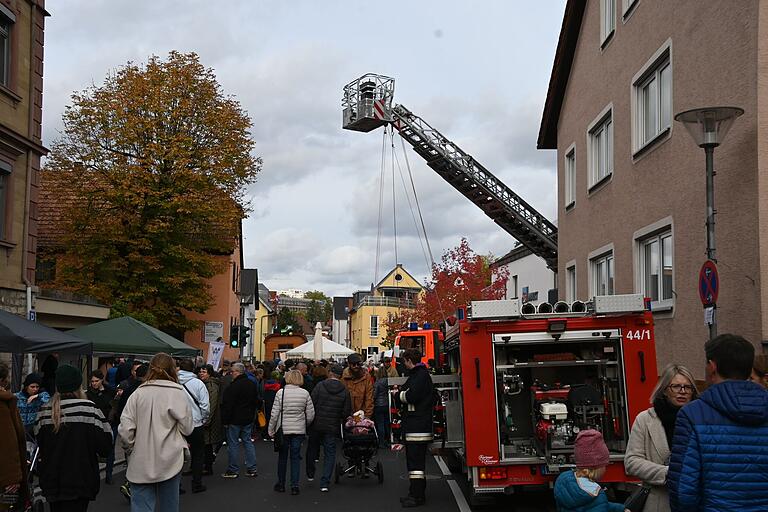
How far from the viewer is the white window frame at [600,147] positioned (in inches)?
728

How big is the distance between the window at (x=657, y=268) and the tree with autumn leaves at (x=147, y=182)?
18.7 m

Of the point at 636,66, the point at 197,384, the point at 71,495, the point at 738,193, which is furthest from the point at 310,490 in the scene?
the point at 636,66

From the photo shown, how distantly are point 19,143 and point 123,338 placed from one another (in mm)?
5076

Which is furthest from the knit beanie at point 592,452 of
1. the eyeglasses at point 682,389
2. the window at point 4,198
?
the window at point 4,198

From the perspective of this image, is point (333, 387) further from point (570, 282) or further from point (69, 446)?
point (570, 282)

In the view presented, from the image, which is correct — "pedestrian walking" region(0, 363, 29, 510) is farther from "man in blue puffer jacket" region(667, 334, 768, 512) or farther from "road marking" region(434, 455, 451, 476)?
"road marking" region(434, 455, 451, 476)

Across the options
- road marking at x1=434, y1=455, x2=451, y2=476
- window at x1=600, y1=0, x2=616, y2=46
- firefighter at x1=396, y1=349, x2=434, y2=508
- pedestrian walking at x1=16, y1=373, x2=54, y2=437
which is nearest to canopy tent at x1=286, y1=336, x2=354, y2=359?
road marking at x1=434, y1=455, x2=451, y2=476

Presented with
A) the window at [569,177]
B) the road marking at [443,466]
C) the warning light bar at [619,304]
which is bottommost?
the road marking at [443,466]

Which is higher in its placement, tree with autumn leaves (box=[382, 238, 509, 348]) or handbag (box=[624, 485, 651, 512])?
tree with autumn leaves (box=[382, 238, 509, 348])

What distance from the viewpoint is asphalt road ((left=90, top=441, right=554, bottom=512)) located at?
11.1 m

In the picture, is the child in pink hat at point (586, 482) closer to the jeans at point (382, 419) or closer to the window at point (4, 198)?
the jeans at point (382, 419)

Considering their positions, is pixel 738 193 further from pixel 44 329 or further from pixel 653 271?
pixel 44 329

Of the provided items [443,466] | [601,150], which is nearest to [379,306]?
[601,150]

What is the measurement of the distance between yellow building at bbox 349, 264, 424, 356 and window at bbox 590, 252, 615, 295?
228 feet
